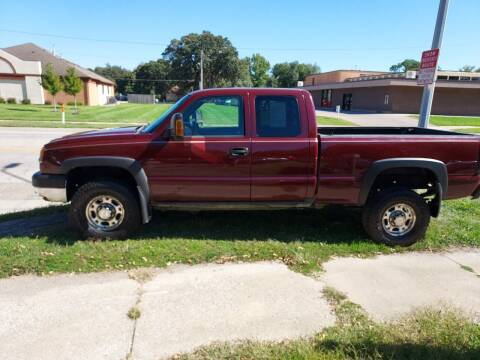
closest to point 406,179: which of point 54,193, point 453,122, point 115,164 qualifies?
point 115,164

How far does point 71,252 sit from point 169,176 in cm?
136

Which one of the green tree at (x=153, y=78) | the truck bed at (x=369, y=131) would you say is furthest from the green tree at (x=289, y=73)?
the truck bed at (x=369, y=131)

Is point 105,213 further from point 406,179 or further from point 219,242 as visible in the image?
point 406,179

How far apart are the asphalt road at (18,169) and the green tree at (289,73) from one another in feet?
317

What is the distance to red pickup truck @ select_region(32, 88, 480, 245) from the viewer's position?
427 centimetres

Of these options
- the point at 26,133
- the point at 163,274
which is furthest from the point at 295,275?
the point at 26,133

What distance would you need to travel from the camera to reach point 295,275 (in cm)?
383

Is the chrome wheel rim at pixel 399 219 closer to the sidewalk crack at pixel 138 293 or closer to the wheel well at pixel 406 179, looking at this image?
the wheel well at pixel 406 179

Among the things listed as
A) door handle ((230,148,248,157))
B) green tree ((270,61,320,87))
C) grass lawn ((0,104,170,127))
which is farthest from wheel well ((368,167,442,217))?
green tree ((270,61,320,87))

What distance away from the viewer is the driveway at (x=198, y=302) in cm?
278

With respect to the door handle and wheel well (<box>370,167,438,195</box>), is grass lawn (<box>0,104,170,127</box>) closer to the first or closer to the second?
the door handle

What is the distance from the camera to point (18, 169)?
27.9ft

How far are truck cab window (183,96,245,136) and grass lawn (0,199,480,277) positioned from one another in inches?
52.4

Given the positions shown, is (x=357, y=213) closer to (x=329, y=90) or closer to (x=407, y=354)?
(x=407, y=354)
